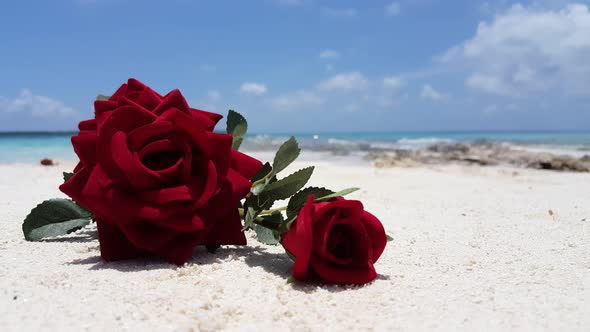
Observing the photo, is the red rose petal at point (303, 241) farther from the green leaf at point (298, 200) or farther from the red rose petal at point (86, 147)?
the red rose petal at point (86, 147)

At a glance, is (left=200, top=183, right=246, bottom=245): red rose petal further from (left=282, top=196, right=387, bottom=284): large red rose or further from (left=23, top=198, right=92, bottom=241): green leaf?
(left=23, top=198, right=92, bottom=241): green leaf

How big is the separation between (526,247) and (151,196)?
5.86 ft

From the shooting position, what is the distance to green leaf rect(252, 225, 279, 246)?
5.95 ft

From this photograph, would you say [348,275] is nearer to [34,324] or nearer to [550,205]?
[34,324]

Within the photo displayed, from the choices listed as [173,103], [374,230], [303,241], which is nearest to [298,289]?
[303,241]

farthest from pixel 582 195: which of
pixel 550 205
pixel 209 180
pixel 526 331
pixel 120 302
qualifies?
pixel 120 302

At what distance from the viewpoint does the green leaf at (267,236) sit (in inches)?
71.4

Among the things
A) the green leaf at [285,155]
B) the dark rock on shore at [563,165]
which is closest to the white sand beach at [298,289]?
the green leaf at [285,155]

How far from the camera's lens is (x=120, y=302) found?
4.48ft

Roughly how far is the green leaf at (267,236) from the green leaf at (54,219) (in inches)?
32.1

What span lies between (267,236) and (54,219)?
102cm

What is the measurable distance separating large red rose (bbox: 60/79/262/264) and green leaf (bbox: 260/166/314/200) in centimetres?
18

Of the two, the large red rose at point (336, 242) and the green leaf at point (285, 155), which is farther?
the green leaf at point (285, 155)

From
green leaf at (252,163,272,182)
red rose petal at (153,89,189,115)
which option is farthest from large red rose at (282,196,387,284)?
red rose petal at (153,89,189,115)
